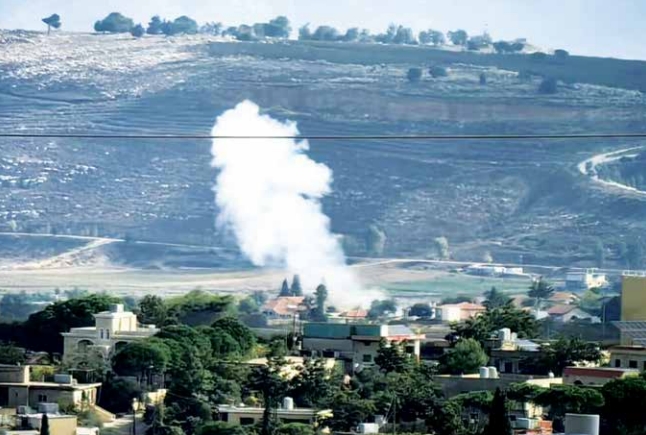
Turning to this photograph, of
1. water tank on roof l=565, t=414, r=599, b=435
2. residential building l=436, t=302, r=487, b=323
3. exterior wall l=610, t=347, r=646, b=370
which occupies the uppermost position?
water tank on roof l=565, t=414, r=599, b=435

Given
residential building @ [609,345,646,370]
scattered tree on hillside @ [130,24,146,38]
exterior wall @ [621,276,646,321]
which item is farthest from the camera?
scattered tree on hillside @ [130,24,146,38]

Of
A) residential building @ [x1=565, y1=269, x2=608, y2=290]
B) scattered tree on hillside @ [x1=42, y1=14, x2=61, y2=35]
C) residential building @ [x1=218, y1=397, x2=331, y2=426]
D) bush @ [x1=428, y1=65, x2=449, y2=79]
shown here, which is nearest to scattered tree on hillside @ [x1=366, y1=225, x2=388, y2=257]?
residential building @ [x1=565, y1=269, x2=608, y2=290]

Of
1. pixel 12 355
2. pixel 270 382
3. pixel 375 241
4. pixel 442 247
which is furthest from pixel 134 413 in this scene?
pixel 375 241

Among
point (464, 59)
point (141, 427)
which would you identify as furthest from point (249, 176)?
point (141, 427)

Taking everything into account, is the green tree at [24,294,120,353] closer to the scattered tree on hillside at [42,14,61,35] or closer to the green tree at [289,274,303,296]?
the green tree at [289,274,303,296]

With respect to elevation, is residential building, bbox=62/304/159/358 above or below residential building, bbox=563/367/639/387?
below

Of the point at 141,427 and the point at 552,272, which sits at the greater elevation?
the point at 141,427

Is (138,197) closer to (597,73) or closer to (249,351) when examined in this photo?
(597,73)
